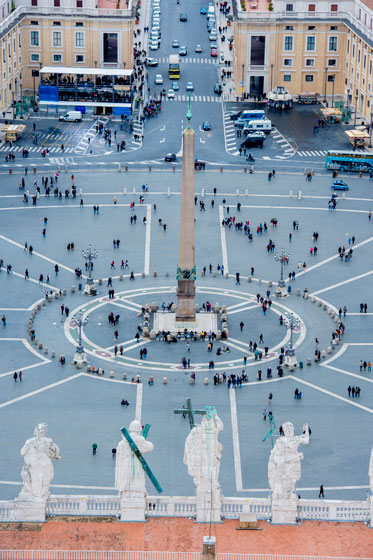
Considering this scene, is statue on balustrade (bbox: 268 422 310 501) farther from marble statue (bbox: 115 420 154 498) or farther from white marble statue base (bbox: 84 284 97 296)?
white marble statue base (bbox: 84 284 97 296)

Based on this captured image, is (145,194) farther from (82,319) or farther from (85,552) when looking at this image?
(85,552)

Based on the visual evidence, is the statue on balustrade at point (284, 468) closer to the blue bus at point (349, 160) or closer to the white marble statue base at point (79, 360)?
the white marble statue base at point (79, 360)

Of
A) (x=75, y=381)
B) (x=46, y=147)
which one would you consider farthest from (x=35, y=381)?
(x=46, y=147)

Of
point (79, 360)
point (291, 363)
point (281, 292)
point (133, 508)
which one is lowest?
point (291, 363)

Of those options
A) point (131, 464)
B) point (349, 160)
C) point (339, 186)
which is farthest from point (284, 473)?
point (349, 160)

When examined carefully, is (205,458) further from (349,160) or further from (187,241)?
(349,160)

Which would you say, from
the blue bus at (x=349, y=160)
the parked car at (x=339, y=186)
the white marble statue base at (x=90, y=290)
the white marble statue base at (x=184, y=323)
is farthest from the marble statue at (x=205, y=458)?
the blue bus at (x=349, y=160)

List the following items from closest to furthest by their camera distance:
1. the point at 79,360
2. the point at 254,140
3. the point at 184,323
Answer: the point at 79,360
the point at 184,323
the point at 254,140
